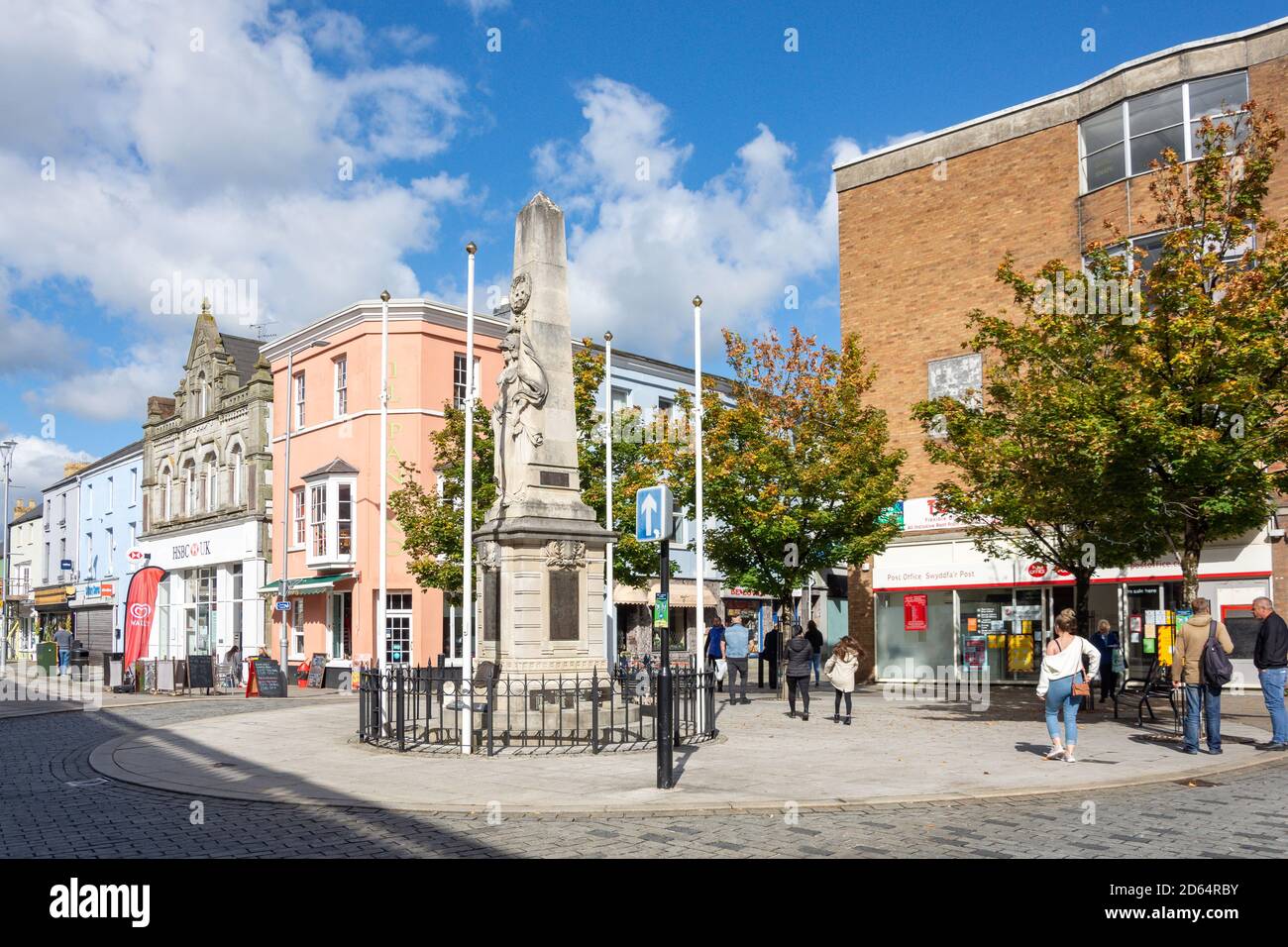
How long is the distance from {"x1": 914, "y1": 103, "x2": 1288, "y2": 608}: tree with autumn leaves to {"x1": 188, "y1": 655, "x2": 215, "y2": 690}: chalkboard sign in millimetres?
21014

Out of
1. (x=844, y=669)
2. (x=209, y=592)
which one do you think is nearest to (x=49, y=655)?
(x=209, y=592)

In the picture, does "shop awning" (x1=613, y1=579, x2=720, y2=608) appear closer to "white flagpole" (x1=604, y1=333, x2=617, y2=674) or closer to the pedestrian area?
"white flagpole" (x1=604, y1=333, x2=617, y2=674)

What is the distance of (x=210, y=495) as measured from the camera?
4525 centimetres

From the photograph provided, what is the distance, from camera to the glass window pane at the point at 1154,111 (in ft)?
85.6

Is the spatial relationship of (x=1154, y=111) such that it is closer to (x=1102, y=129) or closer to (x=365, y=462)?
(x=1102, y=129)

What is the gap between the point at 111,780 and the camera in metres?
12.9

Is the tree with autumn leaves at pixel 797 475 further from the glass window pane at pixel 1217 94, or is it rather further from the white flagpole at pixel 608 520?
the glass window pane at pixel 1217 94

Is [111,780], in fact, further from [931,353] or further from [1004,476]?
Result: [931,353]

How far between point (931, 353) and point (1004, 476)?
440 inches

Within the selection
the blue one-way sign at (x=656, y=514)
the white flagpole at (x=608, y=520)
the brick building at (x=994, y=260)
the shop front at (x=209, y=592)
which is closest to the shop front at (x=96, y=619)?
the shop front at (x=209, y=592)

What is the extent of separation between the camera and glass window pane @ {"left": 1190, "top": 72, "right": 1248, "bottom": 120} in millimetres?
25359

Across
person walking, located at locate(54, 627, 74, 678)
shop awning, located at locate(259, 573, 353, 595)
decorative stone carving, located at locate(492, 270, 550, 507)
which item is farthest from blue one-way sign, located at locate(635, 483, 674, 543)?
person walking, located at locate(54, 627, 74, 678)

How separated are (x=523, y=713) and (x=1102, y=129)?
21.4 m
